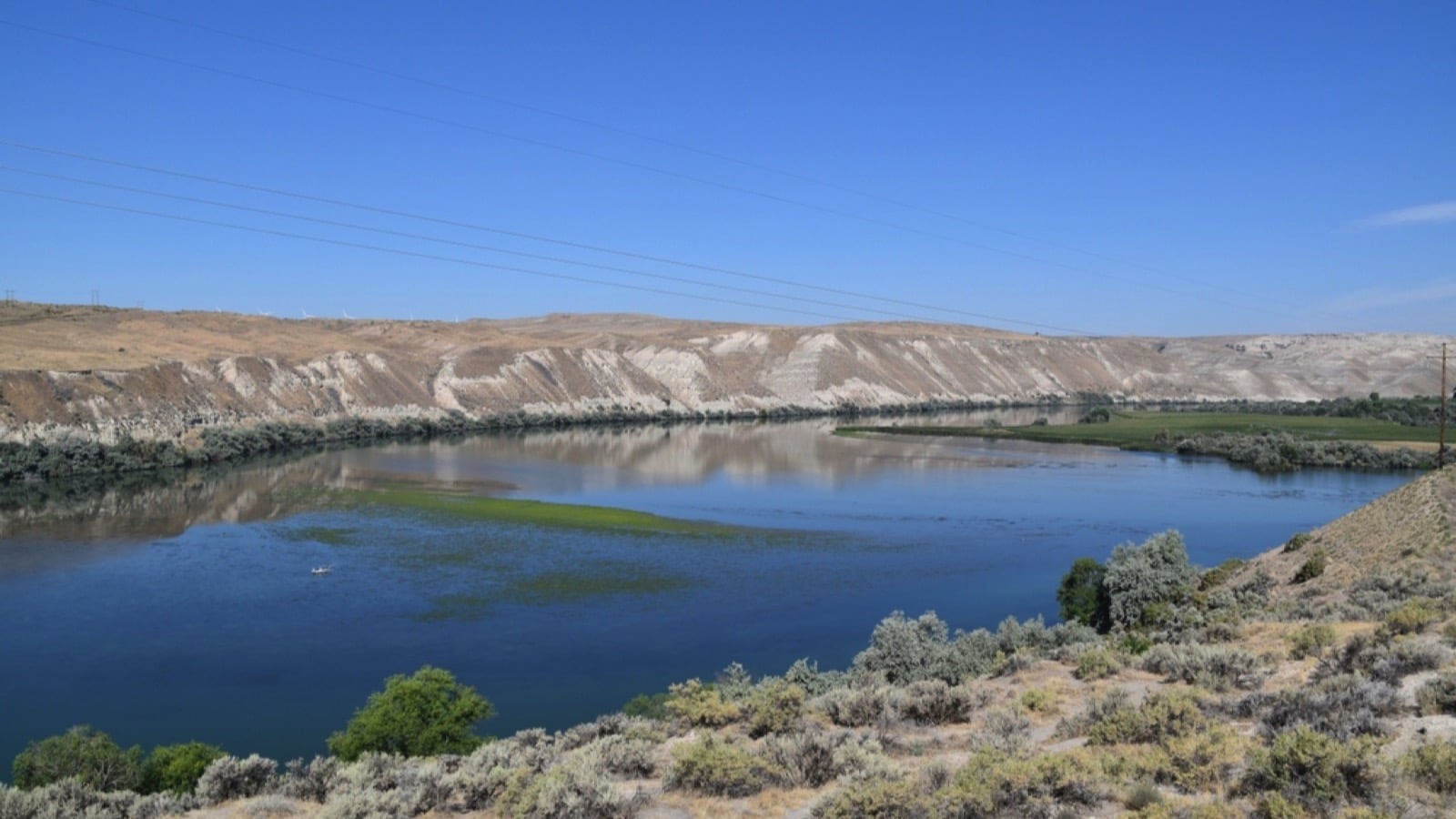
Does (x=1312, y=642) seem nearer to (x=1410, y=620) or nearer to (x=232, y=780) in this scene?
(x=1410, y=620)

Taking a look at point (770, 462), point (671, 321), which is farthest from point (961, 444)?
point (671, 321)

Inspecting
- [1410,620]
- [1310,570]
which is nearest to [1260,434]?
[1310,570]

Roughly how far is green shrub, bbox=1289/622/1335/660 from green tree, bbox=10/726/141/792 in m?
14.7

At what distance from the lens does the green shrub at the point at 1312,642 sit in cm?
1261

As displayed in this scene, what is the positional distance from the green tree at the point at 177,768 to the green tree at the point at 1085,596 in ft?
55.4

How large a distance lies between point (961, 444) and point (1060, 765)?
6169cm

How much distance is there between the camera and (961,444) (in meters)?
68.9

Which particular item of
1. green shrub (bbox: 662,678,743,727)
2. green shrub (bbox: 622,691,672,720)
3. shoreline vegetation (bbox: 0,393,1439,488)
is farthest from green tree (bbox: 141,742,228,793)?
shoreline vegetation (bbox: 0,393,1439,488)

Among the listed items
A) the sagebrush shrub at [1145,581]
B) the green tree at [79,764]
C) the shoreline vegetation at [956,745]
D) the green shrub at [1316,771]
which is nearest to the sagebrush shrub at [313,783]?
the shoreline vegetation at [956,745]

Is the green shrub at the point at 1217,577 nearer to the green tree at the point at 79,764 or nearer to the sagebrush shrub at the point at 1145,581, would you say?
the sagebrush shrub at the point at 1145,581

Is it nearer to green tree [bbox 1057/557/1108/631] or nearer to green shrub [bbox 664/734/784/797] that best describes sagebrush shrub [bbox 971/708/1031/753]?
green shrub [bbox 664/734/784/797]

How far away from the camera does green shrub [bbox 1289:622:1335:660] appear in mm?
12609

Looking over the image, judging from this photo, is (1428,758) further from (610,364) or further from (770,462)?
(610,364)

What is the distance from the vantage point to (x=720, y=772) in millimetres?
9797
